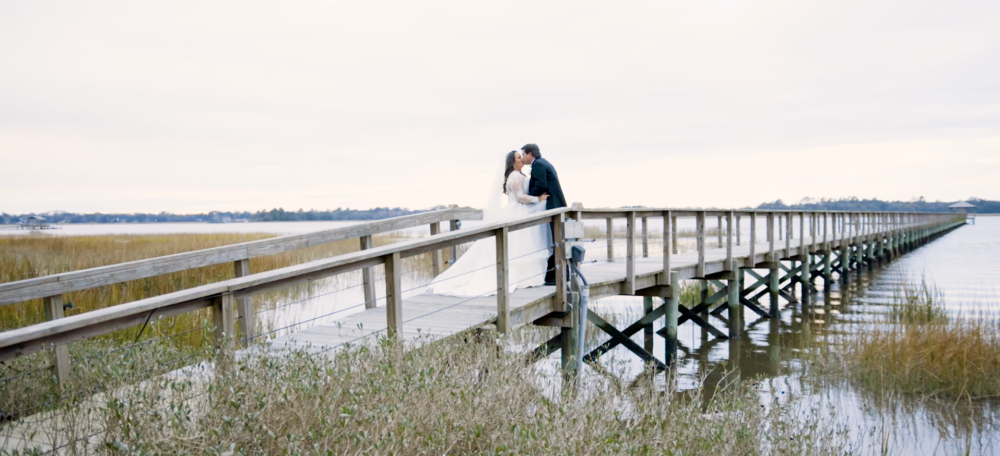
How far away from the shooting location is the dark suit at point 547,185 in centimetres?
832

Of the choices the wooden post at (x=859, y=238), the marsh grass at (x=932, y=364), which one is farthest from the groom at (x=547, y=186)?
the wooden post at (x=859, y=238)

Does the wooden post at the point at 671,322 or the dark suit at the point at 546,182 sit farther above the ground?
the dark suit at the point at 546,182

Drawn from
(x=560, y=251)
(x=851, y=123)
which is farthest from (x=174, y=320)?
(x=851, y=123)

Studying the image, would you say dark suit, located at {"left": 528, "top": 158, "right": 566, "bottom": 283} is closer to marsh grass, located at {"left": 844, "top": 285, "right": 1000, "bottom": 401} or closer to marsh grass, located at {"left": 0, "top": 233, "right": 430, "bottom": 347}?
marsh grass, located at {"left": 844, "top": 285, "right": 1000, "bottom": 401}

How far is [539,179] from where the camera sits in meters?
8.34

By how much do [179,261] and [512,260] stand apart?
145 inches

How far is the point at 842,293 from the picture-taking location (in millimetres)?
19297

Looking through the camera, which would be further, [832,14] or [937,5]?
[832,14]

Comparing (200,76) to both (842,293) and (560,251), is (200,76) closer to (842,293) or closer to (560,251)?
(560,251)

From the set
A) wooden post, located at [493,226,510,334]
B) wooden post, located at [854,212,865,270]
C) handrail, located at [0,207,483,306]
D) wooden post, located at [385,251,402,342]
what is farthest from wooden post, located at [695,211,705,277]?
wooden post, located at [854,212,865,270]

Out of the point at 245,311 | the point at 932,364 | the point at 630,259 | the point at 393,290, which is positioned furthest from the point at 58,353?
the point at 932,364

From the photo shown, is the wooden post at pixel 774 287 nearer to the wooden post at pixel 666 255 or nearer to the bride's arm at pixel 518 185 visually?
the wooden post at pixel 666 255

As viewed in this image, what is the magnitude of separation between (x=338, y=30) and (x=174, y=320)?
→ 828 centimetres

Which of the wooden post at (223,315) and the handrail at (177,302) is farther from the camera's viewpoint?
the wooden post at (223,315)
